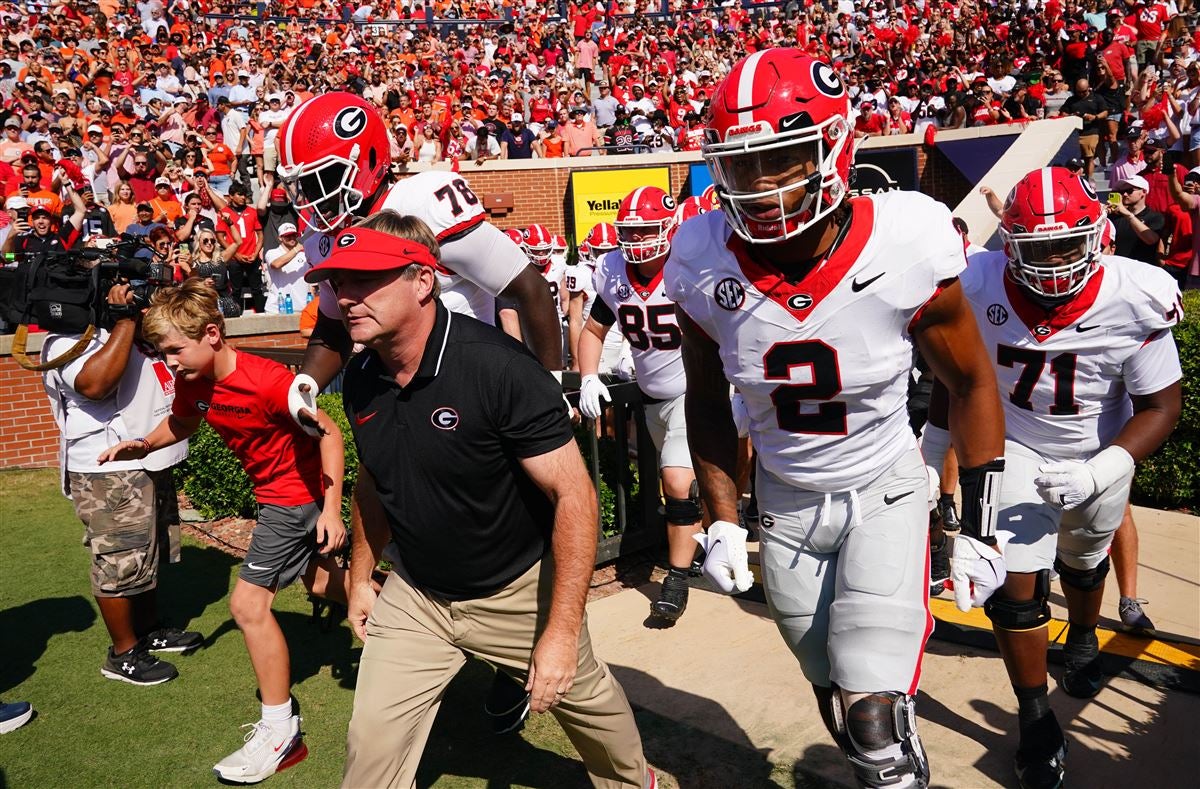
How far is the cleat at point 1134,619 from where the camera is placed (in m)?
4.77

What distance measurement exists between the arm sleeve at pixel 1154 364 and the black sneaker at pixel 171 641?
4.73 meters

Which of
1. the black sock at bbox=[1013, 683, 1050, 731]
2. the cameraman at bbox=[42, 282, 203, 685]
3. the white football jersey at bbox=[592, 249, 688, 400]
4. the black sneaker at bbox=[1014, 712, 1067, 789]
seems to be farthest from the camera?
the white football jersey at bbox=[592, 249, 688, 400]

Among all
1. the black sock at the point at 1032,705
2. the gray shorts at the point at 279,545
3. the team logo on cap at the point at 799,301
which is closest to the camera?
the team logo on cap at the point at 799,301

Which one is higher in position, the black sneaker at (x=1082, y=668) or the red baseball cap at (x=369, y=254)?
the red baseball cap at (x=369, y=254)

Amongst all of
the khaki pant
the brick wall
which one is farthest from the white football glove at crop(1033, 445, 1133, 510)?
the brick wall

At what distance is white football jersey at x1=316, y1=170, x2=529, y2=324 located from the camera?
3.94 m

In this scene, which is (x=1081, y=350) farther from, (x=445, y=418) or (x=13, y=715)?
(x=13, y=715)

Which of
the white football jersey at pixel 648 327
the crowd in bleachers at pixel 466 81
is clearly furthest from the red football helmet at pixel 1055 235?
the crowd in bleachers at pixel 466 81

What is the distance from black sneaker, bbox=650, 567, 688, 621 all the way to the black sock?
75.7 inches

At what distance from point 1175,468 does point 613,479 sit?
3726 mm

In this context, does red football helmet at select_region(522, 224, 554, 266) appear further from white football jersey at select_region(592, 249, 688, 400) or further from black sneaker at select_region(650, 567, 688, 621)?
black sneaker at select_region(650, 567, 688, 621)

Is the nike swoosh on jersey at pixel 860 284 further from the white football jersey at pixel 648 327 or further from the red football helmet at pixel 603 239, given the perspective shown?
the red football helmet at pixel 603 239

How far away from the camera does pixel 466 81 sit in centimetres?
2116

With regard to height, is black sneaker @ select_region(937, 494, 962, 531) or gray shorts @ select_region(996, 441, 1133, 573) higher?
gray shorts @ select_region(996, 441, 1133, 573)
